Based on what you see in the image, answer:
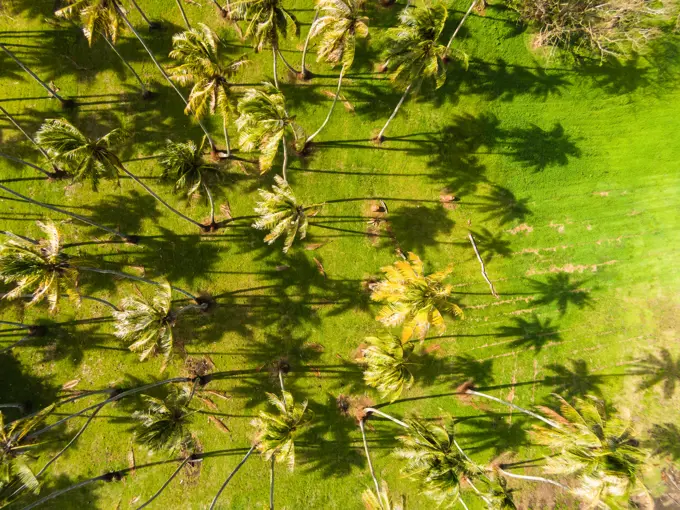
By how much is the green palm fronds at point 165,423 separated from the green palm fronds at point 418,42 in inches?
600

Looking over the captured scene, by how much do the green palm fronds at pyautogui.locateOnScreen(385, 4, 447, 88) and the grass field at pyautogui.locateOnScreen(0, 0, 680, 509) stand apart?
356 centimetres

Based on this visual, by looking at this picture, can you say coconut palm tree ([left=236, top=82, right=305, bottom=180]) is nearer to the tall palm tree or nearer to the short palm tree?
the tall palm tree

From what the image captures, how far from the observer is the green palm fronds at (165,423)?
1316cm

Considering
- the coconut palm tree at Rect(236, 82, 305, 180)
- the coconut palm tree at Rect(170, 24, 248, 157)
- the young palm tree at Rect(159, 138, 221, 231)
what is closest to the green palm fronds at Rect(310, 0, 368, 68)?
the coconut palm tree at Rect(236, 82, 305, 180)

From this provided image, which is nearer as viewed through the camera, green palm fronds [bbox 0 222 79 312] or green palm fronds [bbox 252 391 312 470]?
green palm fronds [bbox 0 222 79 312]

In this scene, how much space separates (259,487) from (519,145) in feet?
66.5

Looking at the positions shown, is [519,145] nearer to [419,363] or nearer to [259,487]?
[419,363]

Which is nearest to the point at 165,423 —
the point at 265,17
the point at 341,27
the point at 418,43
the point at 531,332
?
the point at 265,17

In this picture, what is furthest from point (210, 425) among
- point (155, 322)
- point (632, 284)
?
point (632, 284)

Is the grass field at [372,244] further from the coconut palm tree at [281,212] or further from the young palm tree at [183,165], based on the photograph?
the coconut palm tree at [281,212]

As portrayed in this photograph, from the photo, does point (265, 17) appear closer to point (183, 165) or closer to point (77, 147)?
point (183, 165)

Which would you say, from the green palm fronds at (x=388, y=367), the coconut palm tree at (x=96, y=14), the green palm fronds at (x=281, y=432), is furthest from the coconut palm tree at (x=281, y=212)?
the coconut palm tree at (x=96, y=14)

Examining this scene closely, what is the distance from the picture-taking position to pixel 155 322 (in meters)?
12.6

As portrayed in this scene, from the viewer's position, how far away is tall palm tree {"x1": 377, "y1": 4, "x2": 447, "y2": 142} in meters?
12.6
